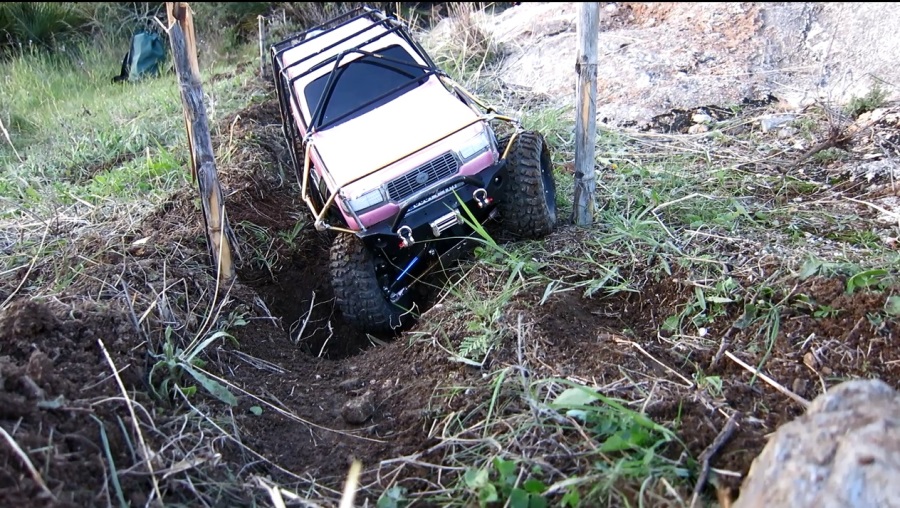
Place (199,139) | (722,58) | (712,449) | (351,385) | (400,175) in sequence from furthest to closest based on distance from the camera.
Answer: (722,58) < (400,175) < (199,139) < (351,385) < (712,449)

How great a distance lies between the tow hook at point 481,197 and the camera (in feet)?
14.1

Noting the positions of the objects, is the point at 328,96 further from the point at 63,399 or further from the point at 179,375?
the point at 63,399

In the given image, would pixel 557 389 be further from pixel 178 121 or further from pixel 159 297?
pixel 178 121

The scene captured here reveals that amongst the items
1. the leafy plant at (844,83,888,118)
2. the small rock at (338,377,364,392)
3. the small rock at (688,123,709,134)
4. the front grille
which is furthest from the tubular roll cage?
the leafy plant at (844,83,888,118)

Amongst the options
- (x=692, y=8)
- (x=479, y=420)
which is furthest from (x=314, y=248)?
(x=692, y=8)

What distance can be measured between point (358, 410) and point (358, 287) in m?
1.05

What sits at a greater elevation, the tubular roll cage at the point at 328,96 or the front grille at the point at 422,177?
the tubular roll cage at the point at 328,96

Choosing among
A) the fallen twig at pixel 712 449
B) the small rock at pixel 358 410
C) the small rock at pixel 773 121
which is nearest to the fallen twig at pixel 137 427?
the small rock at pixel 358 410

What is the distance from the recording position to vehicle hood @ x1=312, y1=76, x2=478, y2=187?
439 centimetres

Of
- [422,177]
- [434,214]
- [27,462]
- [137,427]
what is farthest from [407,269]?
[27,462]

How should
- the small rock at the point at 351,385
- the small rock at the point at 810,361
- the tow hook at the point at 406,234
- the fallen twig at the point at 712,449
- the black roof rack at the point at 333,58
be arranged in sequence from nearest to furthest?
the fallen twig at the point at 712,449 → the small rock at the point at 810,361 → the small rock at the point at 351,385 → the tow hook at the point at 406,234 → the black roof rack at the point at 333,58

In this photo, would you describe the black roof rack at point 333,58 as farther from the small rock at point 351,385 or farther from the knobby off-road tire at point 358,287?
the small rock at point 351,385

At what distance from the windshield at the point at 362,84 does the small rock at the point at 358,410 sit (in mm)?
2200

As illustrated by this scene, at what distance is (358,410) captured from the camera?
11.4 feet
